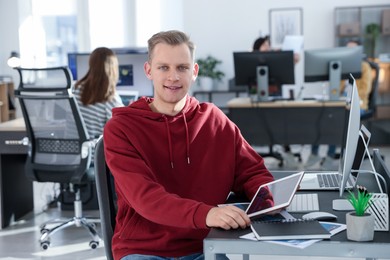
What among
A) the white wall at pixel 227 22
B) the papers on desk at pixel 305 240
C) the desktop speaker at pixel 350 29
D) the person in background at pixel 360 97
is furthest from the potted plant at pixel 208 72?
the papers on desk at pixel 305 240

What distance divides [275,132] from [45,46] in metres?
4.77

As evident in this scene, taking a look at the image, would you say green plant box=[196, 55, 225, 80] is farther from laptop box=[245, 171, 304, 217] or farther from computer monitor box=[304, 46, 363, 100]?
laptop box=[245, 171, 304, 217]

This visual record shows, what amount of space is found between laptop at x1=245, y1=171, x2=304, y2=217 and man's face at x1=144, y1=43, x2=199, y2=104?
39 centimetres

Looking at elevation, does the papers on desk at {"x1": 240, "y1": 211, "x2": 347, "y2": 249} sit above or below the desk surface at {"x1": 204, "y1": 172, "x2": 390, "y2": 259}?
above

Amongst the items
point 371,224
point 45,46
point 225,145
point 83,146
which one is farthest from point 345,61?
point 45,46

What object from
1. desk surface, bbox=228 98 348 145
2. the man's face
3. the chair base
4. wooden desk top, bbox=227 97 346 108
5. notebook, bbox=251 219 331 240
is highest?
the man's face

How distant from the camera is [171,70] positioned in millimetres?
1913

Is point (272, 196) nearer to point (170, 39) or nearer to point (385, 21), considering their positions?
point (170, 39)

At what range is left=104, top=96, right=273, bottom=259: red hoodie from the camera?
5.87ft

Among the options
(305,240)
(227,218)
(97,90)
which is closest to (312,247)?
(305,240)

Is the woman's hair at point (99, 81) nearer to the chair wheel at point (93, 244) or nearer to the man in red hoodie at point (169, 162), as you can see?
the chair wheel at point (93, 244)

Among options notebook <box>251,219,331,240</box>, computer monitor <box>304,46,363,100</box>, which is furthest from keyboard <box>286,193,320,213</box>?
computer monitor <box>304,46,363,100</box>

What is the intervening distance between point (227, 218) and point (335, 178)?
2.63 feet

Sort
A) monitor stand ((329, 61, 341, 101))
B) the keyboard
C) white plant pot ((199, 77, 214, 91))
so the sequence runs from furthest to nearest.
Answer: white plant pot ((199, 77, 214, 91)) < monitor stand ((329, 61, 341, 101)) < the keyboard
